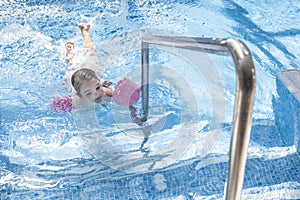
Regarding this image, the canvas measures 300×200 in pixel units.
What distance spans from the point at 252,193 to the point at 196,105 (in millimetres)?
1181

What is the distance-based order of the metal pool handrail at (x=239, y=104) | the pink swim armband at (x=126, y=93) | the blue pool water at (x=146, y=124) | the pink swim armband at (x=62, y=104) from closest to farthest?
the metal pool handrail at (x=239, y=104) → the blue pool water at (x=146, y=124) → the pink swim armband at (x=126, y=93) → the pink swim armband at (x=62, y=104)

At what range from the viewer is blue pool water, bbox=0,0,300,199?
2727 mm

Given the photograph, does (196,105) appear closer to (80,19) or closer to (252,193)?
(252,193)

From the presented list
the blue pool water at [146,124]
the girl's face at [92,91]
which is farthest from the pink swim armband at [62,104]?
the girl's face at [92,91]

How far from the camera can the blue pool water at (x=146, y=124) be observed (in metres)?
2.73

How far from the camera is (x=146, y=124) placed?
3307mm

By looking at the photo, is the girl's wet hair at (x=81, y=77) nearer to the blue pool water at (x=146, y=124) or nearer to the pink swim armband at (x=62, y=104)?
the blue pool water at (x=146, y=124)

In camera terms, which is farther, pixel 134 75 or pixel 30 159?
pixel 134 75

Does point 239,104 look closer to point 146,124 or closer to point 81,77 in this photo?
point 146,124

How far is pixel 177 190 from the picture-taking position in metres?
2.69

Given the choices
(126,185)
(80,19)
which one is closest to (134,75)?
(126,185)

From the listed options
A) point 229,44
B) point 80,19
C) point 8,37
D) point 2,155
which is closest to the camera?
point 229,44

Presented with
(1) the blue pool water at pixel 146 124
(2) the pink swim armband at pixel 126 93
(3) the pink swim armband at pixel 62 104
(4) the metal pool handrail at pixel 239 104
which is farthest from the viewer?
(3) the pink swim armband at pixel 62 104

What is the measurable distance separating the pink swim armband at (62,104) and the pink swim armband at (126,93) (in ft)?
1.50
